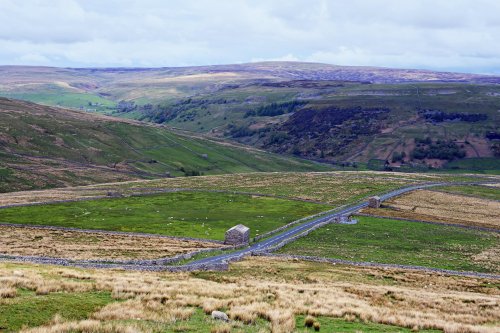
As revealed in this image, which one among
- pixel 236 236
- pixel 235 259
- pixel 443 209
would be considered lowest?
pixel 443 209

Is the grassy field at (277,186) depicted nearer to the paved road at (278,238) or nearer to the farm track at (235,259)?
the paved road at (278,238)

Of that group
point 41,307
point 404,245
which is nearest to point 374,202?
point 404,245

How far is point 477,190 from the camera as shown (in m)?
153

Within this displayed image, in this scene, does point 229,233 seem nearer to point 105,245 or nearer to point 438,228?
point 105,245

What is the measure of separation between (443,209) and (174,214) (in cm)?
6448

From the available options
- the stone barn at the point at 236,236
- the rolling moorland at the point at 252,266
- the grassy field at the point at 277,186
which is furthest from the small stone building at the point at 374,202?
the stone barn at the point at 236,236

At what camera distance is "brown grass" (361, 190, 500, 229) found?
344 feet

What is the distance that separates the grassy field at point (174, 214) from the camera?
302ft

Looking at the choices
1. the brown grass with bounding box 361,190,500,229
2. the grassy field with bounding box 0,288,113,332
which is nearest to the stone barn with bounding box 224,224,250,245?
the brown grass with bounding box 361,190,500,229

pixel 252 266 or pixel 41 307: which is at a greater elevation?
pixel 41 307

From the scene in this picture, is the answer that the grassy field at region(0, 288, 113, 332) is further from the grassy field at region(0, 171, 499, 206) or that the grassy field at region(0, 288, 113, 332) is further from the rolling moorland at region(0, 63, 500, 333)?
the grassy field at region(0, 171, 499, 206)

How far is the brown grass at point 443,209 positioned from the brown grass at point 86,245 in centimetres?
5148

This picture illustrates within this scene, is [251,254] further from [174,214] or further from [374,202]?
[374,202]

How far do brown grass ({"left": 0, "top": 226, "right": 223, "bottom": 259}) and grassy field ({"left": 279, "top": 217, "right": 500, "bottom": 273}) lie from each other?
58.7ft
